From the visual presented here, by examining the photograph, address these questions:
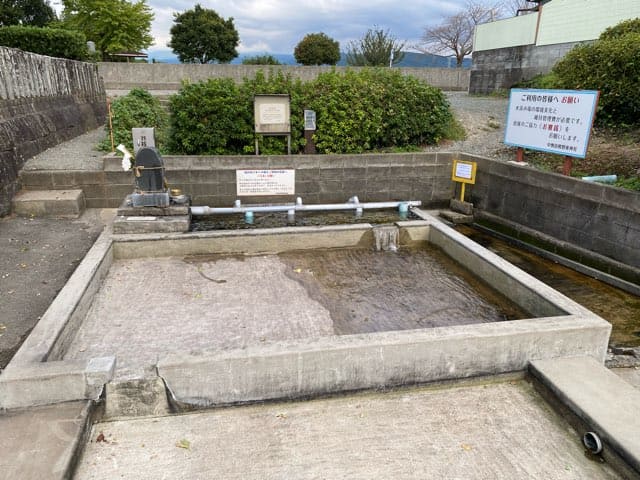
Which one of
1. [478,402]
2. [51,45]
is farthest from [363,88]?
[51,45]

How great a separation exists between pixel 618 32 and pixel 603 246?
7.56 metres

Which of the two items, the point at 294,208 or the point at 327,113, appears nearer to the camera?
the point at 294,208

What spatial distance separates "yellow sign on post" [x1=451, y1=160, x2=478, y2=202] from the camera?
9.14 m

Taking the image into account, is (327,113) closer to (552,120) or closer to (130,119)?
(130,119)

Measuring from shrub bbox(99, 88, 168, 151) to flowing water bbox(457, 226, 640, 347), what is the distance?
770 cm

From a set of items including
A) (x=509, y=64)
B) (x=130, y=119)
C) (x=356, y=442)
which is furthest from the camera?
(x=509, y=64)

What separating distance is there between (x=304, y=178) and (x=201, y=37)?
28.9m

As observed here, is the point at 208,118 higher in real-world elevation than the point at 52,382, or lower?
higher

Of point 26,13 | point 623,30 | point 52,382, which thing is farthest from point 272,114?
point 26,13

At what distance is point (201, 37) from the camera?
33156 millimetres

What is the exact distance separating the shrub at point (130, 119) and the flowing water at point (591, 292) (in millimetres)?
7698

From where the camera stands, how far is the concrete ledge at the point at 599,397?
2.97m

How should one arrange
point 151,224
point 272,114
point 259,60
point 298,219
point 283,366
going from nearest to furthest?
1. point 283,366
2. point 151,224
3. point 298,219
4. point 272,114
5. point 259,60

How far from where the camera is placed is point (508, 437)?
10.7 ft
